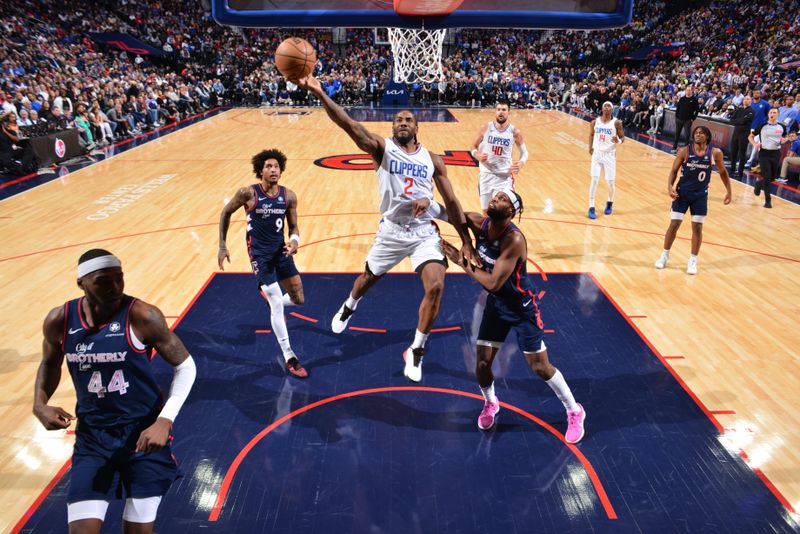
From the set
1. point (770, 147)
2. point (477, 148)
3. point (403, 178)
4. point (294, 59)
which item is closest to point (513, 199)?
point (403, 178)

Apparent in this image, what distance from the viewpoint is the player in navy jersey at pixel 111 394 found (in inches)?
106

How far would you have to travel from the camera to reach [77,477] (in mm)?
2699

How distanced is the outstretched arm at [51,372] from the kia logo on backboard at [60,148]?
41.5 ft

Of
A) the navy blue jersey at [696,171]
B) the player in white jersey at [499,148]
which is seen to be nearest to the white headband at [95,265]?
the player in white jersey at [499,148]

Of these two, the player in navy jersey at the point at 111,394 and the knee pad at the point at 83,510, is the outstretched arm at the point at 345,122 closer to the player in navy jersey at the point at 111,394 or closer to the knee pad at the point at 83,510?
the player in navy jersey at the point at 111,394

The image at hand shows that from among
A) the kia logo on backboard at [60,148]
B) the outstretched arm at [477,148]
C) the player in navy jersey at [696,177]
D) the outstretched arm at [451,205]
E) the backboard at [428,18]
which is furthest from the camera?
the kia logo on backboard at [60,148]

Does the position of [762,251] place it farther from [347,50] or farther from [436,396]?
[347,50]

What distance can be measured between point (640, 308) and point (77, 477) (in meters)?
5.53

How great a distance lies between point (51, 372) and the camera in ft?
9.63

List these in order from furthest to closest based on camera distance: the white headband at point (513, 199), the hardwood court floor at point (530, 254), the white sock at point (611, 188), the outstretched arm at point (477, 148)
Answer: the white sock at point (611, 188)
the outstretched arm at point (477, 148)
the hardwood court floor at point (530, 254)
the white headband at point (513, 199)

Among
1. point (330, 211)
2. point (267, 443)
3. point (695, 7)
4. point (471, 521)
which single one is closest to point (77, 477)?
point (267, 443)

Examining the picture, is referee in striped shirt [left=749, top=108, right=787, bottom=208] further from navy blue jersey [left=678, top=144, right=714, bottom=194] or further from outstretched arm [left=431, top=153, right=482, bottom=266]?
outstretched arm [left=431, top=153, right=482, bottom=266]

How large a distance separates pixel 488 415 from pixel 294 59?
9.53 feet

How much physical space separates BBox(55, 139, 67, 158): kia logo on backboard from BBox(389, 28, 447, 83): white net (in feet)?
26.3
